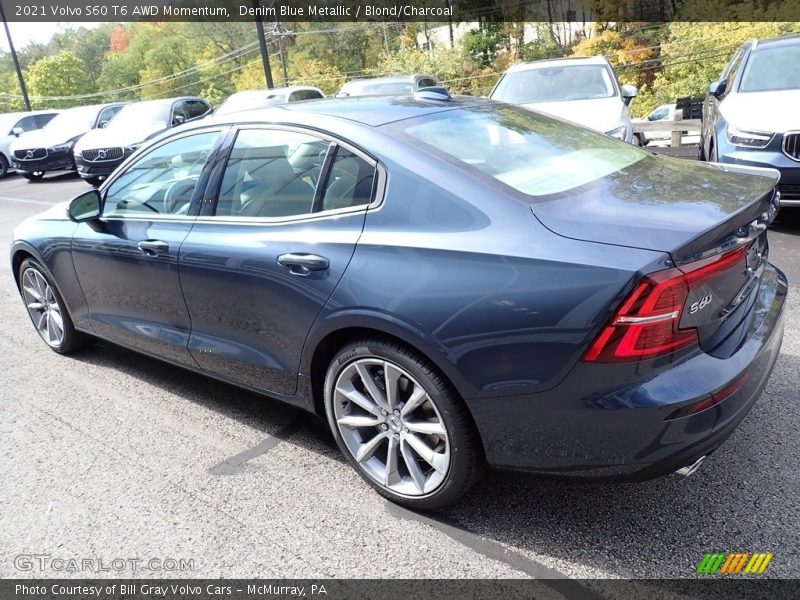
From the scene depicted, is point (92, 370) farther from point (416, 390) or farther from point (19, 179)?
point (19, 179)

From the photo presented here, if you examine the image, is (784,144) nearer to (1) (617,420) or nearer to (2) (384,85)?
(1) (617,420)

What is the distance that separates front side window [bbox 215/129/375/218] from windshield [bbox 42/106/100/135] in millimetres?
17329

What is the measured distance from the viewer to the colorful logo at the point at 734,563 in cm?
220

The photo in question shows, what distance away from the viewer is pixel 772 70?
6.79m

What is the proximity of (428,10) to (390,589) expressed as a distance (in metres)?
68.9

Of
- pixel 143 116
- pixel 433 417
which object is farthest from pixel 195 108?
pixel 433 417

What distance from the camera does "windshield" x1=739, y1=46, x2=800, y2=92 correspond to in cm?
659

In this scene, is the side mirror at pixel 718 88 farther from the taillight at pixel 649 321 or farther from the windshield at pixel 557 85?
the taillight at pixel 649 321

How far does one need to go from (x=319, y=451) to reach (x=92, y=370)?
205 cm

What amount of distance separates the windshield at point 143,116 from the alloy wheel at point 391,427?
13.2 metres

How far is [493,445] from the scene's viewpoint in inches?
91.6

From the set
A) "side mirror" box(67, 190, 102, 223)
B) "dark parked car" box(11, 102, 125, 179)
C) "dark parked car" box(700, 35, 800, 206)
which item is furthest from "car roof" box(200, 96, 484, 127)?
"dark parked car" box(11, 102, 125, 179)

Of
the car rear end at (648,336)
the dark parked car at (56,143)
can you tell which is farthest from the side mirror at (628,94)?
the dark parked car at (56,143)
